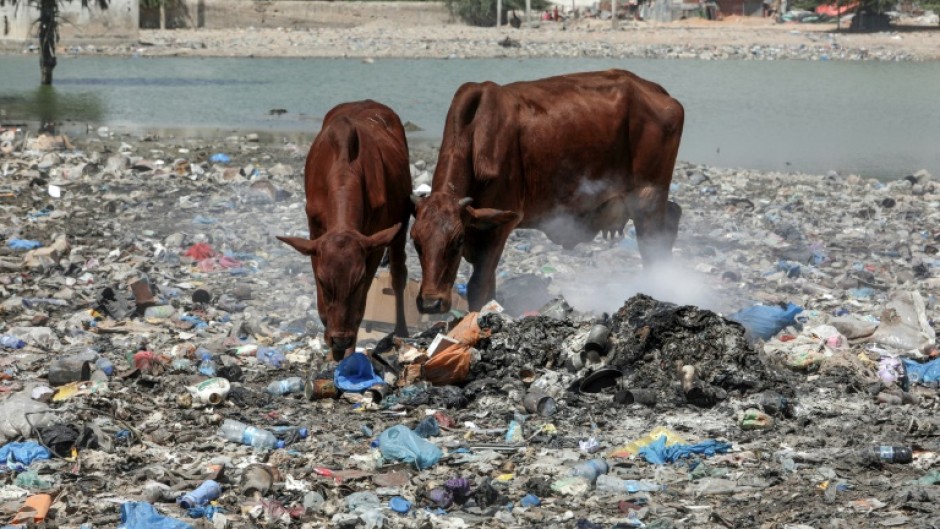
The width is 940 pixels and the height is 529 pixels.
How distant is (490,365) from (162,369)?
1940 mm

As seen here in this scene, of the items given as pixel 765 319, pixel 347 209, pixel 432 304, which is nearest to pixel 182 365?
pixel 347 209

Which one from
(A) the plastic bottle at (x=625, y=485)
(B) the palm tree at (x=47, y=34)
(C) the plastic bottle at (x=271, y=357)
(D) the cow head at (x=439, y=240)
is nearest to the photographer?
(A) the plastic bottle at (x=625, y=485)

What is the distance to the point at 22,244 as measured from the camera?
37.8ft

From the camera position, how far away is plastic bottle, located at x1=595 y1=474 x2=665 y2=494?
6035mm

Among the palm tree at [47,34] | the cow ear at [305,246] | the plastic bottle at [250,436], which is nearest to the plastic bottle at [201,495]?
the plastic bottle at [250,436]

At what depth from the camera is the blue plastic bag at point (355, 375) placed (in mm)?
7434

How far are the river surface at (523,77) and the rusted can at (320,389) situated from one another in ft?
43.0

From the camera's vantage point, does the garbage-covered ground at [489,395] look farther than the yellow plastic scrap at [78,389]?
No

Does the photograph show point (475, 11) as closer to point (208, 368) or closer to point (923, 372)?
point (208, 368)

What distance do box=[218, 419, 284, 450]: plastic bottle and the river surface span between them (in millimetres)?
13868

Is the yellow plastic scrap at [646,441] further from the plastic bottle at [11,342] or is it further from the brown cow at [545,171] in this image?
the plastic bottle at [11,342]

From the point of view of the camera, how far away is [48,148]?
17.4m

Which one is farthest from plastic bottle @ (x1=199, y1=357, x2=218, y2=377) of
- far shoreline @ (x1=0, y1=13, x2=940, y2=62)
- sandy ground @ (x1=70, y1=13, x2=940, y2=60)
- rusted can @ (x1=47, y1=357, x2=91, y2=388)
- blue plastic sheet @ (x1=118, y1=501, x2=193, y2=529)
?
sandy ground @ (x1=70, y1=13, x2=940, y2=60)

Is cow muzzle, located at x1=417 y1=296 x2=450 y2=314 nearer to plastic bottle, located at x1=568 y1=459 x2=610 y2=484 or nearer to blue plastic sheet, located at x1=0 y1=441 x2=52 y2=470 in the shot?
plastic bottle, located at x1=568 y1=459 x2=610 y2=484
